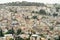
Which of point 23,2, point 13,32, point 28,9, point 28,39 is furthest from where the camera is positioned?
point 23,2

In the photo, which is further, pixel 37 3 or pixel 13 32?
pixel 37 3

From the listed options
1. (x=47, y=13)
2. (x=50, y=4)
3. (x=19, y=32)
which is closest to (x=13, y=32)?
(x=19, y=32)

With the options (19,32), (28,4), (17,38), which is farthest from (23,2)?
(17,38)

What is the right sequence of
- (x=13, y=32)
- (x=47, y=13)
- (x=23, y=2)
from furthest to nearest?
(x=23, y=2)
(x=47, y=13)
(x=13, y=32)

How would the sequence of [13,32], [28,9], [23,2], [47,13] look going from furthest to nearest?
[23,2], [28,9], [47,13], [13,32]

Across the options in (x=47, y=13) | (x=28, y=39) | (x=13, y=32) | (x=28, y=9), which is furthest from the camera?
(x=28, y=9)

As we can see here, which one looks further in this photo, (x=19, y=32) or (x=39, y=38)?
(x=19, y=32)

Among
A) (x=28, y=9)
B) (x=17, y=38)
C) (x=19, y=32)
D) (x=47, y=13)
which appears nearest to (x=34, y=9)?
(x=28, y=9)

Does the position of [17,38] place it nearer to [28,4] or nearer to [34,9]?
[34,9]

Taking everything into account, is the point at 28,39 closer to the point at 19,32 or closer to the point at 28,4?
the point at 19,32
